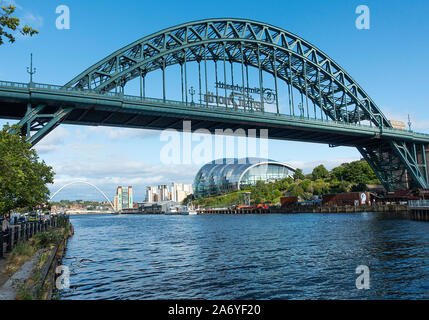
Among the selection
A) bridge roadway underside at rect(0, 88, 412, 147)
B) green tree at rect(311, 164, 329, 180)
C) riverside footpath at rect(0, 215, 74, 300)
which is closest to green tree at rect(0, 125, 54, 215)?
riverside footpath at rect(0, 215, 74, 300)

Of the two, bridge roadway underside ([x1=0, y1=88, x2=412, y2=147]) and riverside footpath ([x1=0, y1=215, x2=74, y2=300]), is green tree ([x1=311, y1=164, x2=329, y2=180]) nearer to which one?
bridge roadway underside ([x1=0, y1=88, x2=412, y2=147])

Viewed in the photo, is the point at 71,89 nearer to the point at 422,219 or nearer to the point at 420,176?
the point at 422,219

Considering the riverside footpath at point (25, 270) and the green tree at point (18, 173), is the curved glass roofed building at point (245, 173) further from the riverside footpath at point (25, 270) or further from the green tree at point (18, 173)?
the riverside footpath at point (25, 270)

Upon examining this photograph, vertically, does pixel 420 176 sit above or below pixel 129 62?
below

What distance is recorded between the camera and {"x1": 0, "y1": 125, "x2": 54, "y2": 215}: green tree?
1490 centimetres

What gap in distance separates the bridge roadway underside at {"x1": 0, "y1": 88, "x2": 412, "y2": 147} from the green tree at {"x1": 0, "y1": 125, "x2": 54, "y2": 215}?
7098mm

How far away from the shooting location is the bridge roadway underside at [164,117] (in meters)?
43.5

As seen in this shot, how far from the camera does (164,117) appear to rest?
5484cm

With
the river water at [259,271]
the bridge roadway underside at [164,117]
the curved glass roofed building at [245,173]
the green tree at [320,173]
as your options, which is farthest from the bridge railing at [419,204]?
the curved glass roofed building at [245,173]

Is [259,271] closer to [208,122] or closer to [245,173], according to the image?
[208,122]

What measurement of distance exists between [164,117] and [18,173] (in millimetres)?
41297

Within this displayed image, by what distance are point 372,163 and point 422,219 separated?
116 feet

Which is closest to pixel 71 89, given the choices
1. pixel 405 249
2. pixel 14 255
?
pixel 14 255

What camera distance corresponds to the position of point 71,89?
45.9 meters
